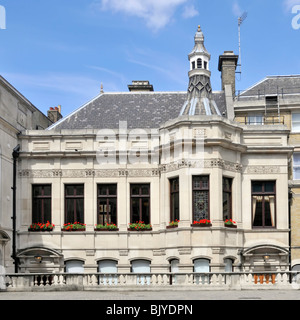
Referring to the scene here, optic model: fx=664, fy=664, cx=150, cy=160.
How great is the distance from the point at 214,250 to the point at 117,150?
7.00 m

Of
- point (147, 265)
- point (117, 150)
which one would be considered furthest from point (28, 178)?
point (147, 265)

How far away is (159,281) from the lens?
2719 cm

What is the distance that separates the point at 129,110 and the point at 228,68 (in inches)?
274

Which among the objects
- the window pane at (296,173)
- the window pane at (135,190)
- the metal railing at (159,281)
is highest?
the window pane at (296,173)

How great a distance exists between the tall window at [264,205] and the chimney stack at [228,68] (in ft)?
27.8

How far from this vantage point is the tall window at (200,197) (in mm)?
31438

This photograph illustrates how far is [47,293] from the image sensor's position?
24.6m

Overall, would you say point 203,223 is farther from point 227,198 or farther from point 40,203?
point 40,203

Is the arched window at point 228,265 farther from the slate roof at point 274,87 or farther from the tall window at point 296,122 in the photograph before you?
the slate roof at point 274,87

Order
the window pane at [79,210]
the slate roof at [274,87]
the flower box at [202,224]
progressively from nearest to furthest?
the flower box at [202,224] < the window pane at [79,210] < the slate roof at [274,87]

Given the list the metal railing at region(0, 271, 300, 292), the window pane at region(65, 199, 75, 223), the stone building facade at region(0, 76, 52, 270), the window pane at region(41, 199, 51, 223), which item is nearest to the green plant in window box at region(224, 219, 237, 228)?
the metal railing at region(0, 271, 300, 292)

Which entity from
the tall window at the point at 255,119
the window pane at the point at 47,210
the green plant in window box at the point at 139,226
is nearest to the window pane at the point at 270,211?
the green plant in window box at the point at 139,226

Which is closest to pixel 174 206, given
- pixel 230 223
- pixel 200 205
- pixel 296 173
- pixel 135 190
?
pixel 200 205
